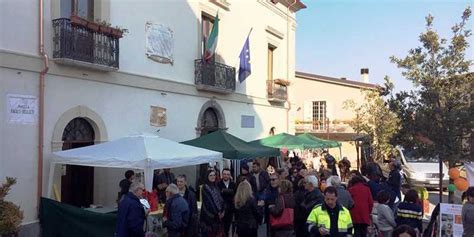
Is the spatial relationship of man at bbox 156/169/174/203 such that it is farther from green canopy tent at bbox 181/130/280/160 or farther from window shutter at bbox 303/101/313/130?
window shutter at bbox 303/101/313/130

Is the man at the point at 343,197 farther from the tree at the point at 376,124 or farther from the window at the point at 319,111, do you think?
the window at the point at 319,111

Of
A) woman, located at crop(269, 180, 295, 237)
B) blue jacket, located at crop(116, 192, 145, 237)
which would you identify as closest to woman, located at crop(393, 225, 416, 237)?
woman, located at crop(269, 180, 295, 237)

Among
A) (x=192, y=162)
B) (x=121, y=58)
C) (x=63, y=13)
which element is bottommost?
(x=192, y=162)

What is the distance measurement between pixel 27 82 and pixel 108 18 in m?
2.79

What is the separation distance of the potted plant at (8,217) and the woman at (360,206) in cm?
576

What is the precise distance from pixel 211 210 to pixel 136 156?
5.53 feet

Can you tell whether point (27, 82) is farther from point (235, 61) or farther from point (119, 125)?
point (235, 61)

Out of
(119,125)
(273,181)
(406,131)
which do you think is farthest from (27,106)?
(406,131)

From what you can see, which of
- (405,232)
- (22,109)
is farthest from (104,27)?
(405,232)

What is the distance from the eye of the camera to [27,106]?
9.08 meters

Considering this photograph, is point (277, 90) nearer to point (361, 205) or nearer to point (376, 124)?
point (376, 124)

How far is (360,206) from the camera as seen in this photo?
337 inches

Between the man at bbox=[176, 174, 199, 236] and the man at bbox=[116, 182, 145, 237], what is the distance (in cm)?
86

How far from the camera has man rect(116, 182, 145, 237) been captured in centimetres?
714
